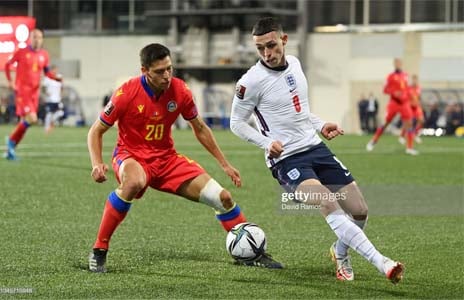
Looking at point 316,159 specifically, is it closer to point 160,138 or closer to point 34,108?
point 160,138

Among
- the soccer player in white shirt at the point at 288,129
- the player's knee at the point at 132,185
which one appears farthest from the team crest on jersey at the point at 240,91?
the player's knee at the point at 132,185

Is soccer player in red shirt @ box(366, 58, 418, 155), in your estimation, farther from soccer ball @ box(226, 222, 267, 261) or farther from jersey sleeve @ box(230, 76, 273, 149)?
jersey sleeve @ box(230, 76, 273, 149)

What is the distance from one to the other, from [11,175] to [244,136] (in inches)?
354

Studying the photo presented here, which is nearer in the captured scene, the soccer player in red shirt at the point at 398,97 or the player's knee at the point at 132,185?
the player's knee at the point at 132,185

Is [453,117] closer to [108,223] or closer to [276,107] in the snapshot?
[276,107]

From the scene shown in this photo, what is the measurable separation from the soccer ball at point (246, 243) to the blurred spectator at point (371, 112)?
34.8 metres

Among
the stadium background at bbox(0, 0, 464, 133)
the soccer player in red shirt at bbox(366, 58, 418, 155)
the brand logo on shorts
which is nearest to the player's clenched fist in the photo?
the brand logo on shorts

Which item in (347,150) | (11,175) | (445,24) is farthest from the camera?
(445,24)

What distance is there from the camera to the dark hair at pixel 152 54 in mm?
7535

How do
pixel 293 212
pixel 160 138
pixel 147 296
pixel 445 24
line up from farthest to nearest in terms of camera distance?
pixel 445 24 → pixel 293 212 → pixel 160 138 → pixel 147 296

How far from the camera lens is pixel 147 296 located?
257 inches

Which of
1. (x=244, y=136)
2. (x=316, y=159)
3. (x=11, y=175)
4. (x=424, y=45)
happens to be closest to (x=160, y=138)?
(x=244, y=136)

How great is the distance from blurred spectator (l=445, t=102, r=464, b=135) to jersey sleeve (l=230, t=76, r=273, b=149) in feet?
107

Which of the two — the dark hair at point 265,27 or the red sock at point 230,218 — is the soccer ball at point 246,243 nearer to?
the red sock at point 230,218
